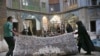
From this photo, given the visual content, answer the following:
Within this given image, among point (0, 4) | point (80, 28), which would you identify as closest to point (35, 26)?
point (0, 4)

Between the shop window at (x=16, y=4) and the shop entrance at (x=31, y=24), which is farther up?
the shop window at (x=16, y=4)

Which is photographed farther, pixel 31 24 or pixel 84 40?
pixel 31 24

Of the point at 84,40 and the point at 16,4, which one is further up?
the point at 16,4

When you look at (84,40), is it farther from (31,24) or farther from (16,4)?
(31,24)

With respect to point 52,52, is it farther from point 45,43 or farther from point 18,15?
point 18,15

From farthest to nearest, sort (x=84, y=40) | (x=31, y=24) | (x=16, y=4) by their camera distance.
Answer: (x=31, y=24)
(x=16, y=4)
(x=84, y=40)

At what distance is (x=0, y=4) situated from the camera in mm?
14992

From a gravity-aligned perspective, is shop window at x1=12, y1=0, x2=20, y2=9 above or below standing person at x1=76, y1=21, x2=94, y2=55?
above

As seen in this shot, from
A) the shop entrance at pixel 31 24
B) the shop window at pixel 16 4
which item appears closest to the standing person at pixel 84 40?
the shop window at pixel 16 4

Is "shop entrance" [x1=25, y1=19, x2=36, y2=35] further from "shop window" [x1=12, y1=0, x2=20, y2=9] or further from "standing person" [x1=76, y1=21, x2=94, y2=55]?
"standing person" [x1=76, y1=21, x2=94, y2=55]

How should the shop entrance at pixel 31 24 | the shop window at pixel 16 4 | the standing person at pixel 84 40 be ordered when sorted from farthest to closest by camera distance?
the shop entrance at pixel 31 24 < the shop window at pixel 16 4 < the standing person at pixel 84 40

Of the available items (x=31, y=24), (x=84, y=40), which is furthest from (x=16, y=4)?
(x=84, y=40)

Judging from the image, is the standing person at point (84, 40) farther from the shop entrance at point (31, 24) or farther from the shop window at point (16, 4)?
the shop entrance at point (31, 24)

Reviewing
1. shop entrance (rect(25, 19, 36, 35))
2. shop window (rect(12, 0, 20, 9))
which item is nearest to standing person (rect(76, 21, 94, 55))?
shop window (rect(12, 0, 20, 9))
